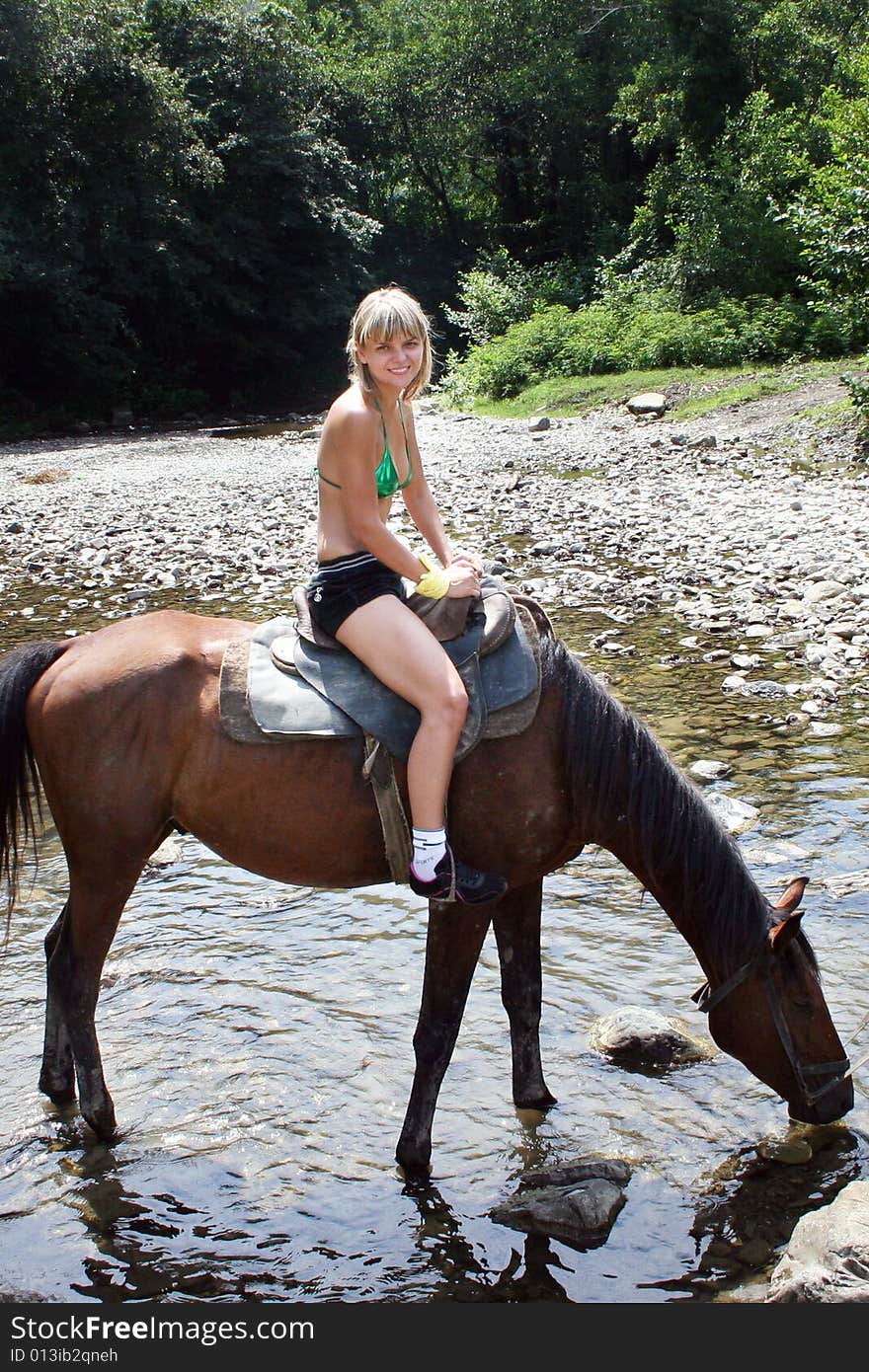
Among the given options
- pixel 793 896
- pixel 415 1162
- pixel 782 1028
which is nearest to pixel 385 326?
pixel 793 896

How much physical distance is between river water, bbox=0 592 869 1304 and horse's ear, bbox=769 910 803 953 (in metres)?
0.87

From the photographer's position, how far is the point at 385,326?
375 cm

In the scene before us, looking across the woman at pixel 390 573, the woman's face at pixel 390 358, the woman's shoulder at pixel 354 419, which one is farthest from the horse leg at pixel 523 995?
the woman's face at pixel 390 358

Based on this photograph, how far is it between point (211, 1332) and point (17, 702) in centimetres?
224

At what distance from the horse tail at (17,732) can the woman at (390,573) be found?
110cm

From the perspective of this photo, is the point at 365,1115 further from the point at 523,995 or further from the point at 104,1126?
the point at 104,1126

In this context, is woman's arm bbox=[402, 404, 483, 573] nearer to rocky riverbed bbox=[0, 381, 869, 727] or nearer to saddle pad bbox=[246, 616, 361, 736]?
saddle pad bbox=[246, 616, 361, 736]

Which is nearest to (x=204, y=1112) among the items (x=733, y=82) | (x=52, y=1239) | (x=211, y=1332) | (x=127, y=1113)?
(x=127, y=1113)

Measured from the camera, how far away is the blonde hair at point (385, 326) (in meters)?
3.76

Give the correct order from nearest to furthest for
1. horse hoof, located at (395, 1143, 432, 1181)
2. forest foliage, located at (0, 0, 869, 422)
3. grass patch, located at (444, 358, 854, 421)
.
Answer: horse hoof, located at (395, 1143, 432, 1181) → grass patch, located at (444, 358, 854, 421) → forest foliage, located at (0, 0, 869, 422)

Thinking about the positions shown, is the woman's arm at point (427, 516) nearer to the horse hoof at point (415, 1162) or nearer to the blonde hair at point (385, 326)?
the blonde hair at point (385, 326)

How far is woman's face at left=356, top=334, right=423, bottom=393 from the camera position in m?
3.78

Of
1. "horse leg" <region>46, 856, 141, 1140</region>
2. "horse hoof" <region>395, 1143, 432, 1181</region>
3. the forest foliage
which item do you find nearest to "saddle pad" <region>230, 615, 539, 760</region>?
"horse leg" <region>46, 856, 141, 1140</region>

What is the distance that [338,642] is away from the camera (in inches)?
158
